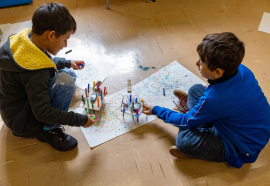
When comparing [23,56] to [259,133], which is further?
[259,133]

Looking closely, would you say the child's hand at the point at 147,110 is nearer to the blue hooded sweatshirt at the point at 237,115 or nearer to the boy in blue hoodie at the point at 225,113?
the boy in blue hoodie at the point at 225,113

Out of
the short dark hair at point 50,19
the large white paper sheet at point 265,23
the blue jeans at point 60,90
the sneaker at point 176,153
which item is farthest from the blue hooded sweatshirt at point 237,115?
the large white paper sheet at point 265,23

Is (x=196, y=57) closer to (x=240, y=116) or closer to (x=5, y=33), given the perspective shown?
(x=240, y=116)

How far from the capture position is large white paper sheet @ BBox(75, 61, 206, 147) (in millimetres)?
1180

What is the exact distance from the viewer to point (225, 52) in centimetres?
83

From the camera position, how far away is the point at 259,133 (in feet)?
3.05

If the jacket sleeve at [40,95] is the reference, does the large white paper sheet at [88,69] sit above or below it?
below

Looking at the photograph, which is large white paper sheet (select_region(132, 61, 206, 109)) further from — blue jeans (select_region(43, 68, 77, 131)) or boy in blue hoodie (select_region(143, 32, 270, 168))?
blue jeans (select_region(43, 68, 77, 131))

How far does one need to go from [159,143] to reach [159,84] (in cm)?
41

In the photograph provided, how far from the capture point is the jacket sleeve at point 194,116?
0.90 metres

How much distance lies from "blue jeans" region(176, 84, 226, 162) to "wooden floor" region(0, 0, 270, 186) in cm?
10

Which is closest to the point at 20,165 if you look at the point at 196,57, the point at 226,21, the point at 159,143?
the point at 159,143

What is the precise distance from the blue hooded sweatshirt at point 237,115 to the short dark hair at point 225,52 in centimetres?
7

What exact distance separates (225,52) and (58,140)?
35.7 inches
